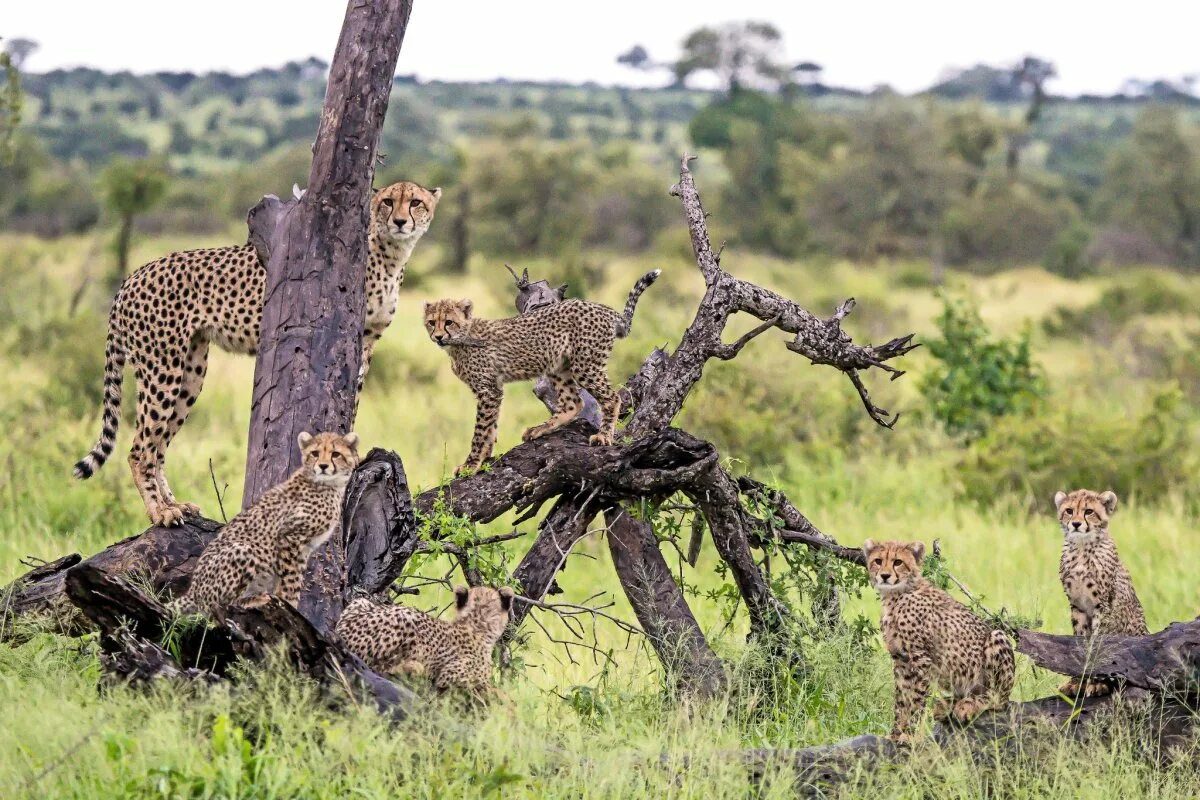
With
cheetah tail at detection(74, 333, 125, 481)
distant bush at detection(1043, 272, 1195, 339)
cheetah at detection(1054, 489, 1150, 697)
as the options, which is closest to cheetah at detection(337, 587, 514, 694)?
cheetah tail at detection(74, 333, 125, 481)

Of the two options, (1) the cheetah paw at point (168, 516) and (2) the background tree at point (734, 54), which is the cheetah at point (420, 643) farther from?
(2) the background tree at point (734, 54)

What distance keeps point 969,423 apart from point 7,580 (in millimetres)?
7227

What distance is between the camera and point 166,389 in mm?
5797

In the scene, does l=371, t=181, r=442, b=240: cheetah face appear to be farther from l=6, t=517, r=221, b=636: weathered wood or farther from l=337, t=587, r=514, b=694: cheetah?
l=337, t=587, r=514, b=694: cheetah

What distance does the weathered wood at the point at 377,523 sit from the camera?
483 centimetres

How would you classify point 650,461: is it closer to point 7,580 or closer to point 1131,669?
point 1131,669

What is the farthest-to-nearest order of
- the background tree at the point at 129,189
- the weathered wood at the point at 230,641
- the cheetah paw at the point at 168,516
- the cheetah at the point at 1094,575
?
the background tree at the point at 129,189 → the cheetah paw at the point at 168,516 → the cheetah at the point at 1094,575 → the weathered wood at the point at 230,641

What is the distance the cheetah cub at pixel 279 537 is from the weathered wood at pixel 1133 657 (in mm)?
2032

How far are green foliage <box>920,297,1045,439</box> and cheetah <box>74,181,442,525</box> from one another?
21.2 feet

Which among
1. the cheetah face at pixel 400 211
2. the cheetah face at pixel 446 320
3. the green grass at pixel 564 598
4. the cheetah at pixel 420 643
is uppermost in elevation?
the cheetah face at pixel 400 211

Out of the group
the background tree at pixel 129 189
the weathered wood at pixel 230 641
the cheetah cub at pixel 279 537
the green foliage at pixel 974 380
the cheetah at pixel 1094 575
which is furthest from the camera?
the background tree at pixel 129 189

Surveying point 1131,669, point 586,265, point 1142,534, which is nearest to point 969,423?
point 1142,534

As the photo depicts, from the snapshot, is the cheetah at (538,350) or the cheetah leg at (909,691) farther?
the cheetah at (538,350)

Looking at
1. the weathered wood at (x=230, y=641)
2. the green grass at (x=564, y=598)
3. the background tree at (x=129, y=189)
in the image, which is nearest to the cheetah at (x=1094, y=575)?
the green grass at (x=564, y=598)
